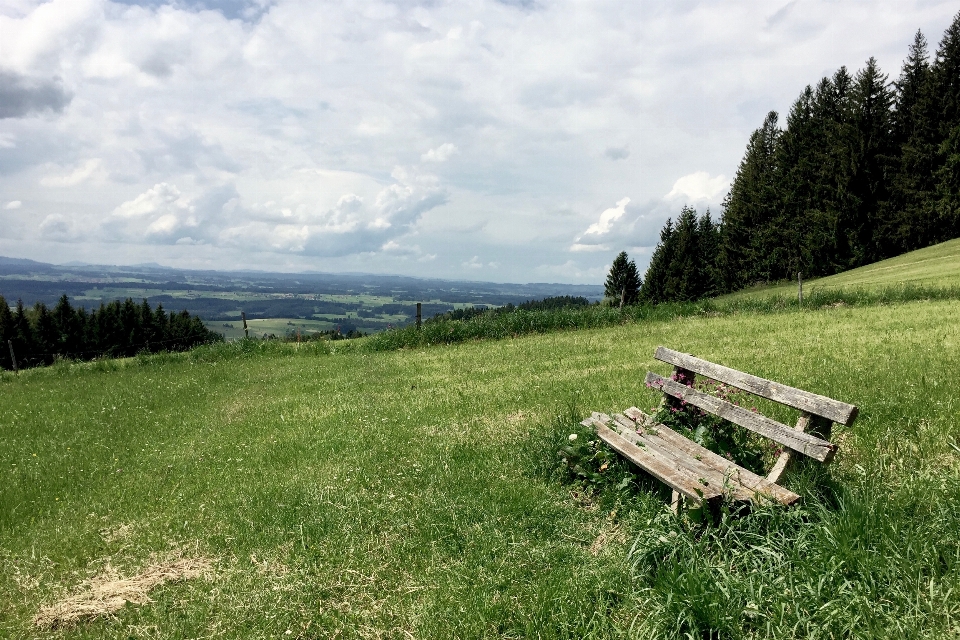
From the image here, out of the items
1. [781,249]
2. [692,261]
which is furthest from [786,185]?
[692,261]

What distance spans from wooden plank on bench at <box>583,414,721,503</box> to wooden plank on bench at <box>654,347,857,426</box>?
107cm

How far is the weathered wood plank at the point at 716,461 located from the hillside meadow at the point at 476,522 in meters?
0.20

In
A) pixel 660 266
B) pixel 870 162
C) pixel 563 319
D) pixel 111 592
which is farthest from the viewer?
pixel 660 266

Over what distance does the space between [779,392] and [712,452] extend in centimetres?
98

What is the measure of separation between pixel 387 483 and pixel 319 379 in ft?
34.5

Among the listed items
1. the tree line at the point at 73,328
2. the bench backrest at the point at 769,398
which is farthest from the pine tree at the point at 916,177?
the tree line at the point at 73,328

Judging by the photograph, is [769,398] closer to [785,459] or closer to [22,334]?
[785,459]

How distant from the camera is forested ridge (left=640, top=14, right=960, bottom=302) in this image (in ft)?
163

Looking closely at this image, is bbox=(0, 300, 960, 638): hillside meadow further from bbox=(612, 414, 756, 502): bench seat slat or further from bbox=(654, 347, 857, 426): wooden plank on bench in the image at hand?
→ bbox=(654, 347, 857, 426): wooden plank on bench

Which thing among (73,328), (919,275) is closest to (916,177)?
(919,275)

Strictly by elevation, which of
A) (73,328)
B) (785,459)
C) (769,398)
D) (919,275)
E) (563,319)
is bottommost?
(73,328)

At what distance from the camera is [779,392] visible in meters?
5.26

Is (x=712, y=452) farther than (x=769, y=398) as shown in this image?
Yes

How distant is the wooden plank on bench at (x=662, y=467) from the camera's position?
4.74 meters
